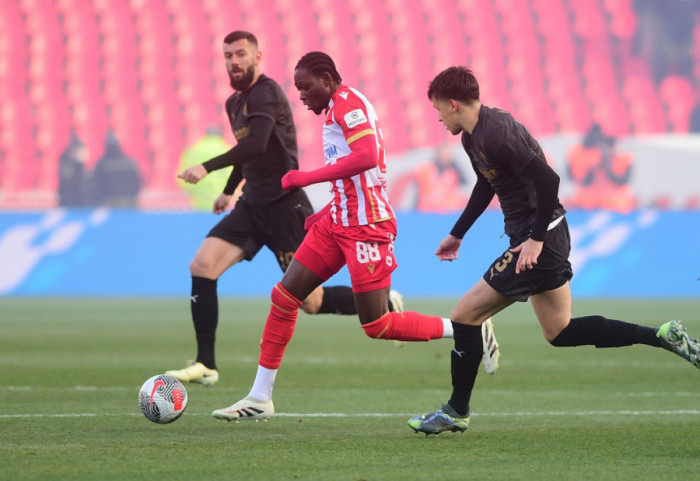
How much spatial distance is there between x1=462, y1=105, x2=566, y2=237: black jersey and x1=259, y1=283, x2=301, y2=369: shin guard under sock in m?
1.15

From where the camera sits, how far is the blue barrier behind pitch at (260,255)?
16859mm

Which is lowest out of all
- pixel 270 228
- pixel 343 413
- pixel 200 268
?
pixel 343 413

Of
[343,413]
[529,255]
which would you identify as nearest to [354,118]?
[529,255]

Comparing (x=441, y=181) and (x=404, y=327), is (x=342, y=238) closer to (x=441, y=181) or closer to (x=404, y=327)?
(x=404, y=327)

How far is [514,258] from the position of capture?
5312 mm

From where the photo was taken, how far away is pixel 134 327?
12758 millimetres

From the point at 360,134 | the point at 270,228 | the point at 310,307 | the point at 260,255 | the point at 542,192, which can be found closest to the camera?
the point at 542,192

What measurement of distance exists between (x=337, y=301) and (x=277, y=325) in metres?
1.82

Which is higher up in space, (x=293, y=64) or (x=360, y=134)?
(x=293, y=64)

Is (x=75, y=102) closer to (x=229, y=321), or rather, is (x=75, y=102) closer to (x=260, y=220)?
(x=229, y=321)

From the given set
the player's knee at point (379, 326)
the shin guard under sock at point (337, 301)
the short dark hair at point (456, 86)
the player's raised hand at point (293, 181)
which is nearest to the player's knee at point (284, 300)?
the player's knee at point (379, 326)

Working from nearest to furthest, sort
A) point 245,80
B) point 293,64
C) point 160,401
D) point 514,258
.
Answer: point 514,258 < point 160,401 < point 245,80 < point 293,64

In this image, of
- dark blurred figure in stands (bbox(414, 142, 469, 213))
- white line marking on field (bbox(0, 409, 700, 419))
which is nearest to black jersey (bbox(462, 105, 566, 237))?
white line marking on field (bbox(0, 409, 700, 419))

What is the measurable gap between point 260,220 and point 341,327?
21.5 feet
